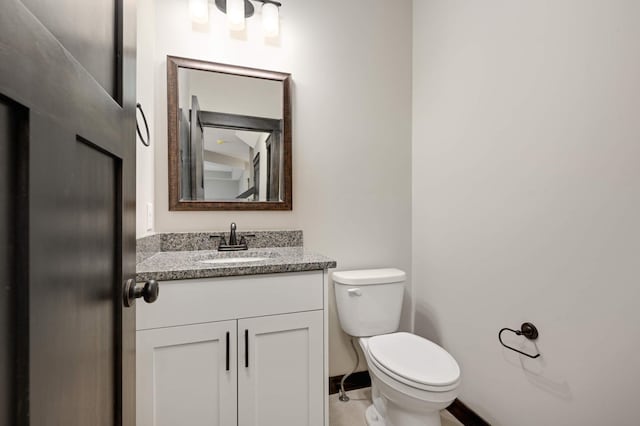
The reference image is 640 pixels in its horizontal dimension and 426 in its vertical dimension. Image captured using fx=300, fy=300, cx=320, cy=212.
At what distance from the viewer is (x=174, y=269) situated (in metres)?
1.09

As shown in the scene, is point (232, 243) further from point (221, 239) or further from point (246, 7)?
point (246, 7)

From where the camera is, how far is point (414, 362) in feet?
4.40

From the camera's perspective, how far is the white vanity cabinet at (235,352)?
1072 millimetres

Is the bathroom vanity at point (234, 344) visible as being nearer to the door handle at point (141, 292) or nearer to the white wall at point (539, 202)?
the door handle at point (141, 292)

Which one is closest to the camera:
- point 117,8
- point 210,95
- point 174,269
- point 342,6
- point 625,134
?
point 117,8

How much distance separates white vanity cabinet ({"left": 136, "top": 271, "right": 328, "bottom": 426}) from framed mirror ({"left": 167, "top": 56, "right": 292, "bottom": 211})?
649 millimetres

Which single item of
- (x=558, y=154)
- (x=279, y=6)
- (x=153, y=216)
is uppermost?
(x=279, y=6)

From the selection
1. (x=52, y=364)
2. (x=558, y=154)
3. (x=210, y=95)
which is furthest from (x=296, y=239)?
(x=52, y=364)

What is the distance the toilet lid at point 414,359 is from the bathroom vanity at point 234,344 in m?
0.30

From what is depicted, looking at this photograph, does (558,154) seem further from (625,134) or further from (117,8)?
(117,8)

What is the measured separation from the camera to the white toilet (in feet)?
3.91

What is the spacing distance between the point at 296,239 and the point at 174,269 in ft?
2.54

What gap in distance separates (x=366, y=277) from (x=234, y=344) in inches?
31.0

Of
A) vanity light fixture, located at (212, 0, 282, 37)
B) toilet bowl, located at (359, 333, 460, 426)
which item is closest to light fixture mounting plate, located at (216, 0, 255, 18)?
vanity light fixture, located at (212, 0, 282, 37)
